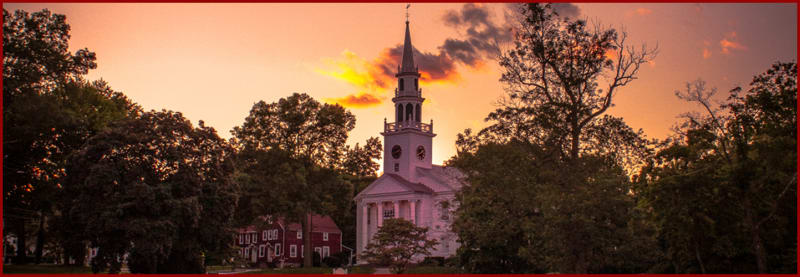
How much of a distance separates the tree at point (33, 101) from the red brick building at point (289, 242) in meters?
32.7

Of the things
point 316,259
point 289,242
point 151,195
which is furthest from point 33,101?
point 289,242

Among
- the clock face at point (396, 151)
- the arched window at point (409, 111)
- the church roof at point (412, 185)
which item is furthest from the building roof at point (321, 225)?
the arched window at point (409, 111)

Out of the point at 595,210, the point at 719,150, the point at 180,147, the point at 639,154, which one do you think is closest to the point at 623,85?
the point at 639,154

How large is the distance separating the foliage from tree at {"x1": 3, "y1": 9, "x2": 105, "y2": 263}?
29423mm

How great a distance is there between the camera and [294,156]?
2146 inches

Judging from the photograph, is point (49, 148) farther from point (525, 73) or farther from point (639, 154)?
point (639, 154)

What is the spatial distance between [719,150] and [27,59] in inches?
1314

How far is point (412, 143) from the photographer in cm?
6225

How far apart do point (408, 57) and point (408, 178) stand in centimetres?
1145

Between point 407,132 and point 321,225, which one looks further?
point 321,225

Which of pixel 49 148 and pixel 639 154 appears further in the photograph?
pixel 49 148

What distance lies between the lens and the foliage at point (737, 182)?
83.9 ft

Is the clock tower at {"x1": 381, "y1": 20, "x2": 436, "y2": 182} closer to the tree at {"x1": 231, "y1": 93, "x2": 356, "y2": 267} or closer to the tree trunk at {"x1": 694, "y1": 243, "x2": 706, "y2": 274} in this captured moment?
the tree at {"x1": 231, "y1": 93, "x2": 356, "y2": 267}

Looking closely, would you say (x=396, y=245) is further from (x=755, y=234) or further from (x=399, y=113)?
(x=755, y=234)
